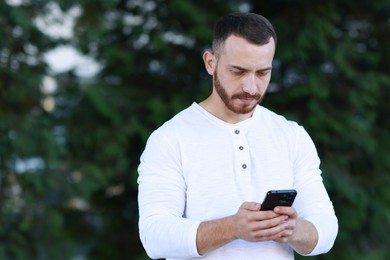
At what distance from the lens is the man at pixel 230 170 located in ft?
6.59

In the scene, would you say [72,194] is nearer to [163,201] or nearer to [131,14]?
[131,14]

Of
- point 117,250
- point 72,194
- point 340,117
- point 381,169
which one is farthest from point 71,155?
point 381,169

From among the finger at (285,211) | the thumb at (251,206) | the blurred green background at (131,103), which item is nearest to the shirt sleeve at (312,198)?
the finger at (285,211)

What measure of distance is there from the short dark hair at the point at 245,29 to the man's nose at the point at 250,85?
4.1 inches

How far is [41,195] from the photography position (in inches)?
211

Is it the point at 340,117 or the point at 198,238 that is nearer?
the point at 198,238

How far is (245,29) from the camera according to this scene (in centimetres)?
208

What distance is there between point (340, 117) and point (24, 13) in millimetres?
2581

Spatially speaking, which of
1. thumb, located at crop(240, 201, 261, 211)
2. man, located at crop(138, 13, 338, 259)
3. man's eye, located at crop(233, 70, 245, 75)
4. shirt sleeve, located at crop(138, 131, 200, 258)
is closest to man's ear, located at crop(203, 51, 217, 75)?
man, located at crop(138, 13, 338, 259)

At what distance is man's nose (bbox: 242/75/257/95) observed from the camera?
2.05 meters

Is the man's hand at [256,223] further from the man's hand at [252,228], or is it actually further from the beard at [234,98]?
the beard at [234,98]

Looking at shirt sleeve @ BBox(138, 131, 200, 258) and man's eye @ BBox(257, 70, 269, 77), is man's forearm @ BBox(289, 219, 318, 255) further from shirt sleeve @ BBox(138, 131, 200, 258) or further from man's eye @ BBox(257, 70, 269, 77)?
man's eye @ BBox(257, 70, 269, 77)

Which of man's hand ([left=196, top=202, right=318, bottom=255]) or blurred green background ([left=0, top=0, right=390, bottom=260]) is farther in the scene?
blurred green background ([left=0, top=0, right=390, bottom=260])

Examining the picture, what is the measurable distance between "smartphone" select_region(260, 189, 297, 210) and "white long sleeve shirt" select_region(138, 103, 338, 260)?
0.19 metres
